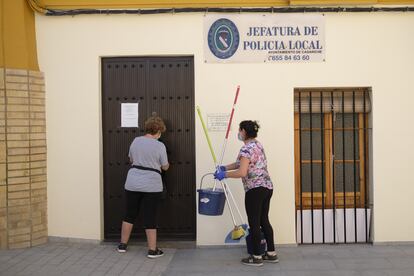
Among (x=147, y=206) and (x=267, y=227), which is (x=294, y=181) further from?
(x=147, y=206)

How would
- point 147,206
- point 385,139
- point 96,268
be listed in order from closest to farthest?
point 96,268
point 147,206
point 385,139

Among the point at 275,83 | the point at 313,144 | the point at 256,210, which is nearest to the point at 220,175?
the point at 256,210

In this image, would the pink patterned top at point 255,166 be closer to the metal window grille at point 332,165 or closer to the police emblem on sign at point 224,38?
the metal window grille at point 332,165

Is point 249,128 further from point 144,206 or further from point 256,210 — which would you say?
point 144,206

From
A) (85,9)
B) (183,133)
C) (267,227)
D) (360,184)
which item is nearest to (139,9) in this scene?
(85,9)

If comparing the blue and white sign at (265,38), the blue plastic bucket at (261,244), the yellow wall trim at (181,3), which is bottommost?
the blue plastic bucket at (261,244)

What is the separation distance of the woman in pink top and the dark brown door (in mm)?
1085

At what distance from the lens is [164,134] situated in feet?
24.4

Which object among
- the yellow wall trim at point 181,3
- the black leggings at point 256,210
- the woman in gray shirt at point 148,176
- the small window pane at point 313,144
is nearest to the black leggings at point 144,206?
the woman in gray shirt at point 148,176

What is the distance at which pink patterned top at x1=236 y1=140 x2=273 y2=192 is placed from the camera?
20.8 feet

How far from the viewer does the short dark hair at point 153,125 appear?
6793mm

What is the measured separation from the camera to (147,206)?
682 centimetres

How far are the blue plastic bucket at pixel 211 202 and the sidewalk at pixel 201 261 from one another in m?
0.61

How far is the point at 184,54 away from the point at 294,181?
7.03 ft
